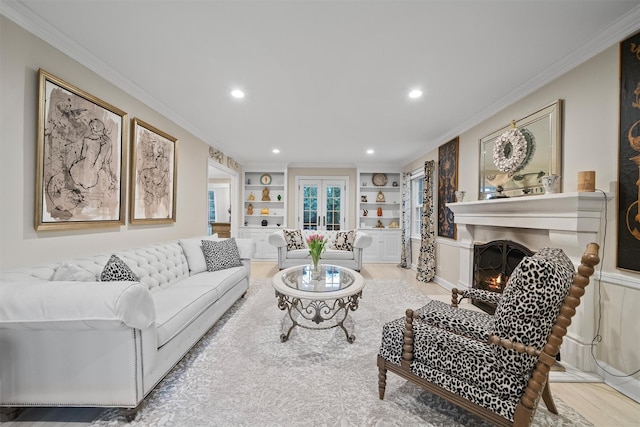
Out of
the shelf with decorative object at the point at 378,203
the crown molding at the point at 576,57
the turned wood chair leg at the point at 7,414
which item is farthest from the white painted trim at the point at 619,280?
the shelf with decorative object at the point at 378,203

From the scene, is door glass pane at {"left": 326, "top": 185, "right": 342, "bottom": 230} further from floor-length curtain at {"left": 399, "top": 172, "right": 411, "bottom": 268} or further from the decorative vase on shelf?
the decorative vase on shelf

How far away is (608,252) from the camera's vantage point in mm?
1791

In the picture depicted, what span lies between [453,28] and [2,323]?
3.21 metres

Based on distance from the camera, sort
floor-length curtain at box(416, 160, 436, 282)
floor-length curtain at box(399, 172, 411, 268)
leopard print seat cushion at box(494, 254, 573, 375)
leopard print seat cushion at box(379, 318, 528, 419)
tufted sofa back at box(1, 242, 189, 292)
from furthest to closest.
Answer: floor-length curtain at box(399, 172, 411, 268)
floor-length curtain at box(416, 160, 436, 282)
tufted sofa back at box(1, 242, 189, 292)
leopard print seat cushion at box(379, 318, 528, 419)
leopard print seat cushion at box(494, 254, 573, 375)

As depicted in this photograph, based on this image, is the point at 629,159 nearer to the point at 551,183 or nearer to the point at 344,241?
the point at 551,183

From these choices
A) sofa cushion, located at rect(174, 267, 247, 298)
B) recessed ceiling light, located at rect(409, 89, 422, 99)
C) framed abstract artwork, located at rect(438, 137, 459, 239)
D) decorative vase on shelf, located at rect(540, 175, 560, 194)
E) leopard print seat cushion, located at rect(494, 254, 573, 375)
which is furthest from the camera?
framed abstract artwork, located at rect(438, 137, 459, 239)

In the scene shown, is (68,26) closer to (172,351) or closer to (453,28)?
(172,351)

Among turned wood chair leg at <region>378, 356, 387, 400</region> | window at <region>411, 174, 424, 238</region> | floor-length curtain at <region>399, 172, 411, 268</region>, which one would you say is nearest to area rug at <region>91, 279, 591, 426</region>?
turned wood chair leg at <region>378, 356, 387, 400</region>

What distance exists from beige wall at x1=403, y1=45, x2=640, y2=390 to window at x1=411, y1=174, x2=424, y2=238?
331 cm

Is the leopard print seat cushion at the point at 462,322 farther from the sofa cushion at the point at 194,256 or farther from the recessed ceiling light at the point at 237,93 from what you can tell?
the recessed ceiling light at the point at 237,93

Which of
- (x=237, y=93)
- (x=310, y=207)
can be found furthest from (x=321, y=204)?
(x=237, y=93)

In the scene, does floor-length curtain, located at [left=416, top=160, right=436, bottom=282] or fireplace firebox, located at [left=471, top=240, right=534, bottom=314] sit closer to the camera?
fireplace firebox, located at [left=471, top=240, right=534, bottom=314]

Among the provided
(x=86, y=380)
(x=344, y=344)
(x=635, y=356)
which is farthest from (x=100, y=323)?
(x=635, y=356)

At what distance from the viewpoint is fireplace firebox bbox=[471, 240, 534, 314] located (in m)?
2.63
